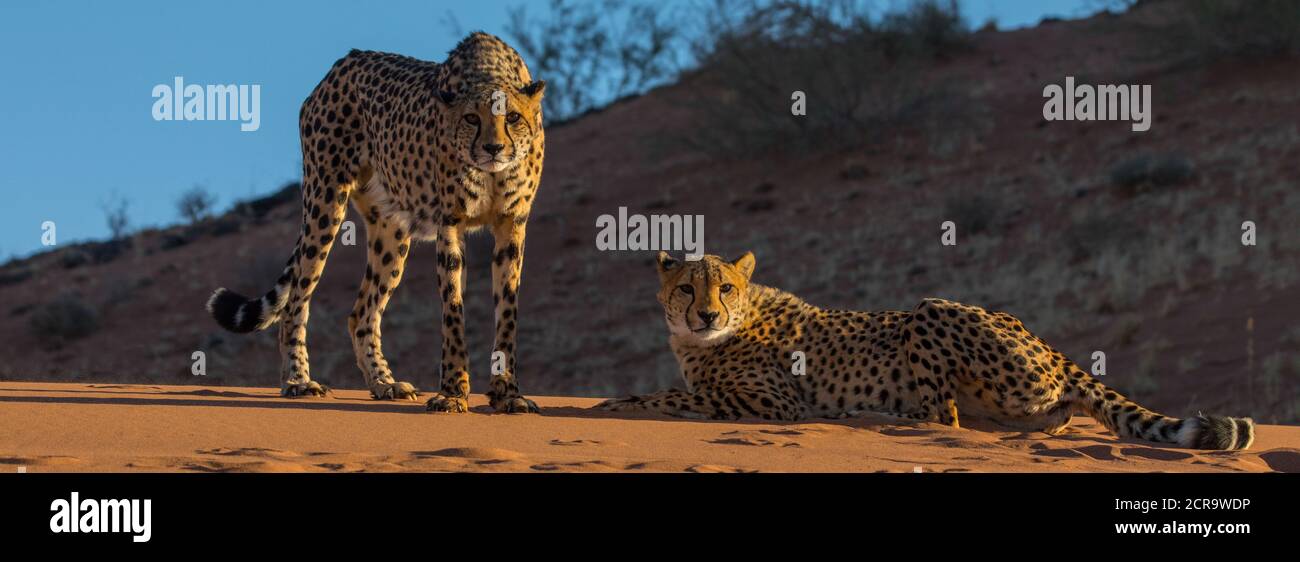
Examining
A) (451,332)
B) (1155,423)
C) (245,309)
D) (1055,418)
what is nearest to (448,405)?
(451,332)

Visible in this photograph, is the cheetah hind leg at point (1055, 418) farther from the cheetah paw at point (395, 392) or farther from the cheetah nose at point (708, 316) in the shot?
the cheetah paw at point (395, 392)

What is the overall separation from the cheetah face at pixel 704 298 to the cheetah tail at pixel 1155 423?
1705 mm

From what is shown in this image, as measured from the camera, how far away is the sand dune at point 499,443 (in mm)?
5277

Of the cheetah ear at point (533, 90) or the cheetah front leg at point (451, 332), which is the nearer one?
the cheetah front leg at point (451, 332)

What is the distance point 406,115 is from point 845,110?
23.7m

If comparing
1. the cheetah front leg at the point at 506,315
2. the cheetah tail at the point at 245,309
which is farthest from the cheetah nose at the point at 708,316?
the cheetah tail at the point at 245,309

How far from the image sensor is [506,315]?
289 inches

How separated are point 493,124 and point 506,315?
97 cm

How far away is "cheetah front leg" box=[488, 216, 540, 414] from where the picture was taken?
713 cm

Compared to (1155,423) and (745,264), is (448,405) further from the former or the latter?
(1155,423)

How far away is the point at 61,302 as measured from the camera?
84.9 ft

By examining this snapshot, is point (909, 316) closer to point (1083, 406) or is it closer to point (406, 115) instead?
point (1083, 406)

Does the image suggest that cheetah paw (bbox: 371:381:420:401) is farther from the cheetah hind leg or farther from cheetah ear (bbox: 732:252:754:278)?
the cheetah hind leg

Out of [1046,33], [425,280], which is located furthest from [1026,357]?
[1046,33]
